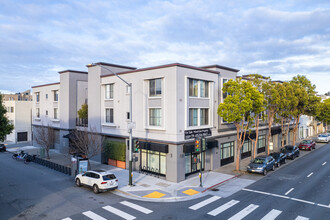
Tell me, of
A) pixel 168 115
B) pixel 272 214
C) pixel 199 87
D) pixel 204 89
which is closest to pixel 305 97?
pixel 204 89

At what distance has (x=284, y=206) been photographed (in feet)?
52.2

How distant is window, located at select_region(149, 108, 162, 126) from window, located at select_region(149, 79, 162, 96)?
1606 mm

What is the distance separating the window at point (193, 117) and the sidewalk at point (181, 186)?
17.3 ft

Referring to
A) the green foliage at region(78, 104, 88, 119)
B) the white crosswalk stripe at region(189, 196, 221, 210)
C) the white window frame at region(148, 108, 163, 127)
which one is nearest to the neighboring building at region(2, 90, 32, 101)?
the green foliage at region(78, 104, 88, 119)

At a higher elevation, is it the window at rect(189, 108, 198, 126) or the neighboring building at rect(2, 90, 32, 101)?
the neighboring building at rect(2, 90, 32, 101)

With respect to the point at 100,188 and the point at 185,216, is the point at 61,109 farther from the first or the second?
the point at 185,216

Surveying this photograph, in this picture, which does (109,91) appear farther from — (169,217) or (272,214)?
(272,214)

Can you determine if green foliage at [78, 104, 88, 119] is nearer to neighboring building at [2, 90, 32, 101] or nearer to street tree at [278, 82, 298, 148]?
street tree at [278, 82, 298, 148]

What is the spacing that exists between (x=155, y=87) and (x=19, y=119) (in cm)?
4244

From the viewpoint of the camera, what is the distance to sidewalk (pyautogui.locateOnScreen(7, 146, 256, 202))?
18453mm

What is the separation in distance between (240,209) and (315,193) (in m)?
7.40

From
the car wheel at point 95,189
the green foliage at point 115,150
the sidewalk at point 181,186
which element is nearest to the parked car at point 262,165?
the sidewalk at point 181,186

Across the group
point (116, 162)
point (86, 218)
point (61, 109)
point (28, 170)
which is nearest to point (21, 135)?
point (61, 109)

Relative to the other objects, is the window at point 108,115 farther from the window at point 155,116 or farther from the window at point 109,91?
the window at point 155,116
